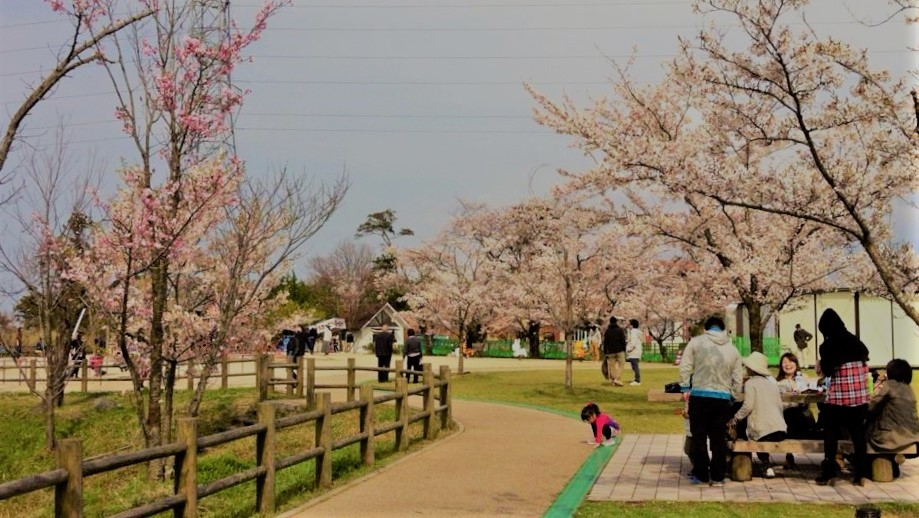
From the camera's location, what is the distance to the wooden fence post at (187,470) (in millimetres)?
6879

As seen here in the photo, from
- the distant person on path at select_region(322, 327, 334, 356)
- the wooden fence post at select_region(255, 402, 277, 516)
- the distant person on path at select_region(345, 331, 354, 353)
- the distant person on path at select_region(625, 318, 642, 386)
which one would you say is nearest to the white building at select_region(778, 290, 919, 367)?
the distant person on path at select_region(625, 318, 642, 386)

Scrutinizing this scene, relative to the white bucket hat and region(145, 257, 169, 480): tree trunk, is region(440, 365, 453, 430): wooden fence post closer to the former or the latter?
region(145, 257, 169, 480): tree trunk

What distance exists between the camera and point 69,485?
5504 mm

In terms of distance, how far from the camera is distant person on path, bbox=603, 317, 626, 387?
22141mm

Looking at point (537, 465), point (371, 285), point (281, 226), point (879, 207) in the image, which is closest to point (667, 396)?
point (537, 465)

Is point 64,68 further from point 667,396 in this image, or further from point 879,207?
point 879,207

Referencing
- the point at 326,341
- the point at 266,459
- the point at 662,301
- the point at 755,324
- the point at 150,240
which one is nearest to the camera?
the point at 266,459

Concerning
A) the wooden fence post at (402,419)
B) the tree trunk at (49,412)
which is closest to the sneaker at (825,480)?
the wooden fence post at (402,419)

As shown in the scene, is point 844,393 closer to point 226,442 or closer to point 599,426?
point 599,426

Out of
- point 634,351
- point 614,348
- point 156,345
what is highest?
point 156,345

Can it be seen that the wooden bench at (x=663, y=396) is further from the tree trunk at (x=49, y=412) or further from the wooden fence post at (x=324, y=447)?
the tree trunk at (x=49, y=412)

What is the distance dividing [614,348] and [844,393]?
13.6 metres

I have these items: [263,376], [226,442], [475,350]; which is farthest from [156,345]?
[475,350]

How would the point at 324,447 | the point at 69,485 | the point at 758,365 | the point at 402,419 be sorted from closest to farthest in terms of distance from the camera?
1. the point at 69,485
2. the point at 758,365
3. the point at 324,447
4. the point at 402,419
